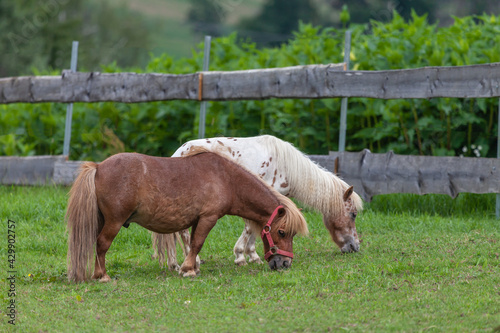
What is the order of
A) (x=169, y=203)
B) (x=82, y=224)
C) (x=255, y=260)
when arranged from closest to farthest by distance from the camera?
(x=82, y=224) < (x=169, y=203) < (x=255, y=260)

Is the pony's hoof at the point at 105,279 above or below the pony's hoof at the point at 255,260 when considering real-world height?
below

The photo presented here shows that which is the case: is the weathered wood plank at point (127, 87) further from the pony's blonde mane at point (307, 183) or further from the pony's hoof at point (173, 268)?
the pony's hoof at point (173, 268)

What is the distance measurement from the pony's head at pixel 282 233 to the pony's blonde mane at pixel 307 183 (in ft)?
2.57

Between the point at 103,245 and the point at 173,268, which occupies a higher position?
the point at 103,245

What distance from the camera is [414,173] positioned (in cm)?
845

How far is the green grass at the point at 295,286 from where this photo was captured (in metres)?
4.54

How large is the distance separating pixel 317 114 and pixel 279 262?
16.0ft

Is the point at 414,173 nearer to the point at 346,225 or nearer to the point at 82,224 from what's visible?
the point at 346,225

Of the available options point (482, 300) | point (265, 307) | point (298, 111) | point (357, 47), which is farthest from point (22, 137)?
point (482, 300)

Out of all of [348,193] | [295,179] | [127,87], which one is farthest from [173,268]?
[127,87]

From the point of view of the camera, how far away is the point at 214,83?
9.63m

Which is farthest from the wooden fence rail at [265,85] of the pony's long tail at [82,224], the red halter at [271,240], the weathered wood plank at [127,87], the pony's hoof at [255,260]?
the pony's long tail at [82,224]

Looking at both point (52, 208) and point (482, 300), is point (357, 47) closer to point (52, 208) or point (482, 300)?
point (52, 208)

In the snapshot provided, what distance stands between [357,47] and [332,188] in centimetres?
448
